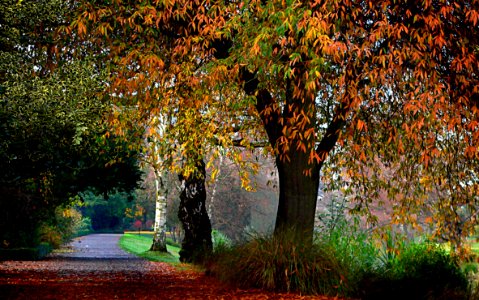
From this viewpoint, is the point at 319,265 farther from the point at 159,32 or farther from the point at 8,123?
the point at 8,123

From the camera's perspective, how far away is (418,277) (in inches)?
459

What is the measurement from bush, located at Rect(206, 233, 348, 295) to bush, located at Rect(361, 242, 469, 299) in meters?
0.95

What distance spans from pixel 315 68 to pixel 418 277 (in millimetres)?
6306

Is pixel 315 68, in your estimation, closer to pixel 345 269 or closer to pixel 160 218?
pixel 345 269

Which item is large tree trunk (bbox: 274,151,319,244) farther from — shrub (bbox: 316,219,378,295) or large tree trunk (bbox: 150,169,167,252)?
large tree trunk (bbox: 150,169,167,252)

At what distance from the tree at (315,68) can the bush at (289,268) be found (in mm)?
504

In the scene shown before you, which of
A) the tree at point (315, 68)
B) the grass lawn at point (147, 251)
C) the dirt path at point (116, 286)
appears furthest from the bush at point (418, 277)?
the grass lawn at point (147, 251)

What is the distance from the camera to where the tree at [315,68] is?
309 inches

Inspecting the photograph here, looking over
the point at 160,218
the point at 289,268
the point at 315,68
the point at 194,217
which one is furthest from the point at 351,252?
the point at 160,218

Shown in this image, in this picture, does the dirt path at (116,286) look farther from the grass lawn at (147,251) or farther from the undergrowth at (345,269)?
the grass lawn at (147,251)

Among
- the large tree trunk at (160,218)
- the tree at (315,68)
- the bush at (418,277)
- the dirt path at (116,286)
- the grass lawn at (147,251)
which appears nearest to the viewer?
the tree at (315,68)

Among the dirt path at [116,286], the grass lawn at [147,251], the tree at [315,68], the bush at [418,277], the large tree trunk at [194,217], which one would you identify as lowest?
the dirt path at [116,286]

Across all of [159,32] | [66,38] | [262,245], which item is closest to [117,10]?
[159,32]

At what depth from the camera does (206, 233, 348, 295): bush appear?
392 inches
